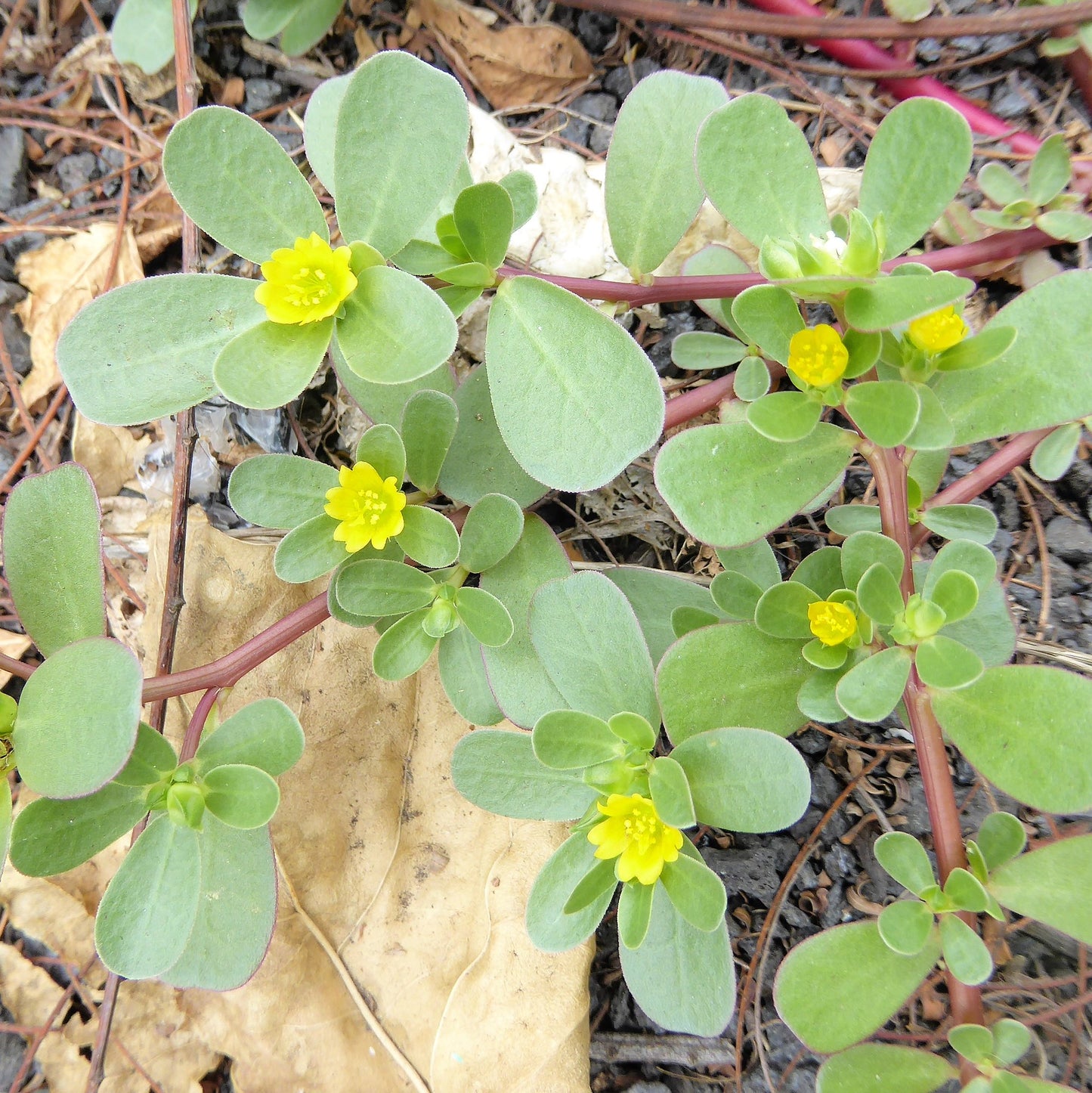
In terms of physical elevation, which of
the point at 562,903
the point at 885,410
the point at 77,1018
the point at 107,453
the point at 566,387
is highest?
the point at 885,410

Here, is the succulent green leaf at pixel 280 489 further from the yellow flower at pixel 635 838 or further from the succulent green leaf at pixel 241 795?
the yellow flower at pixel 635 838

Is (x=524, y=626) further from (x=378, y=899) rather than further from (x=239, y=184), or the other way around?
(x=239, y=184)

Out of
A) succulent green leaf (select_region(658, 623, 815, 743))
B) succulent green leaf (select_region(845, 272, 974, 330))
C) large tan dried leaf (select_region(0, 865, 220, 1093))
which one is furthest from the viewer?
large tan dried leaf (select_region(0, 865, 220, 1093))

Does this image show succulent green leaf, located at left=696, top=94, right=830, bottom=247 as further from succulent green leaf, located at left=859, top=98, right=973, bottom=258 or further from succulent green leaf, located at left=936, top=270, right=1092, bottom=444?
succulent green leaf, located at left=936, top=270, right=1092, bottom=444

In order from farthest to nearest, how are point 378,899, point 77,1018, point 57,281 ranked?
1. point 57,281
2. point 77,1018
3. point 378,899

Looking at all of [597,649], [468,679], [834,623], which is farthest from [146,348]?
[834,623]

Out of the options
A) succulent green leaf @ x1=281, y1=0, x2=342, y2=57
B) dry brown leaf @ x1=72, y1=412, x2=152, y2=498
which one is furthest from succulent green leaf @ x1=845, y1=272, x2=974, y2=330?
dry brown leaf @ x1=72, y1=412, x2=152, y2=498

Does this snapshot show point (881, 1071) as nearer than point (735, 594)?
Yes

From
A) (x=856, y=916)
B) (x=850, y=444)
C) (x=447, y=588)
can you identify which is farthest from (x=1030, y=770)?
(x=447, y=588)
